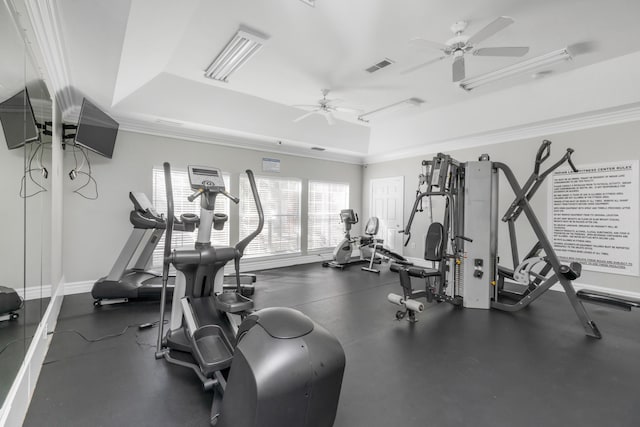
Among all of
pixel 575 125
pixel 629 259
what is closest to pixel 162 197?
pixel 575 125

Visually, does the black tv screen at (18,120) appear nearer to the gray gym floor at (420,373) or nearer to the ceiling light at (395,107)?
the gray gym floor at (420,373)

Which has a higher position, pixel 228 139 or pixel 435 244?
pixel 228 139

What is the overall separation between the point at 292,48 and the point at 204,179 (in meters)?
1.91

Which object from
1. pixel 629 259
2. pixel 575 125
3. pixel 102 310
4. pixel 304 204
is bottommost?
pixel 102 310

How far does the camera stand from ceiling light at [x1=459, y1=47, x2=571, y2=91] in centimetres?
320

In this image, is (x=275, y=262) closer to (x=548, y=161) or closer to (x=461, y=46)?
(x=461, y=46)

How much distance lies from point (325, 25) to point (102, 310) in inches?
166

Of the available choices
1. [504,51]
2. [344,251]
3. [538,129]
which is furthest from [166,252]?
[538,129]

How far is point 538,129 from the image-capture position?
473 cm

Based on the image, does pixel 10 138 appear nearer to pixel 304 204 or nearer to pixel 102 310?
pixel 102 310

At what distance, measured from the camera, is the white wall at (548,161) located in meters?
3.98

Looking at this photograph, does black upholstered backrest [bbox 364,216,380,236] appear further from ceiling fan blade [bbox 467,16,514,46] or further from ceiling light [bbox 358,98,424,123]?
ceiling fan blade [bbox 467,16,514,46]

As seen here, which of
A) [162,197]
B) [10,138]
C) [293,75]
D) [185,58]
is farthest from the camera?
[162,197]

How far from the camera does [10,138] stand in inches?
52.9
